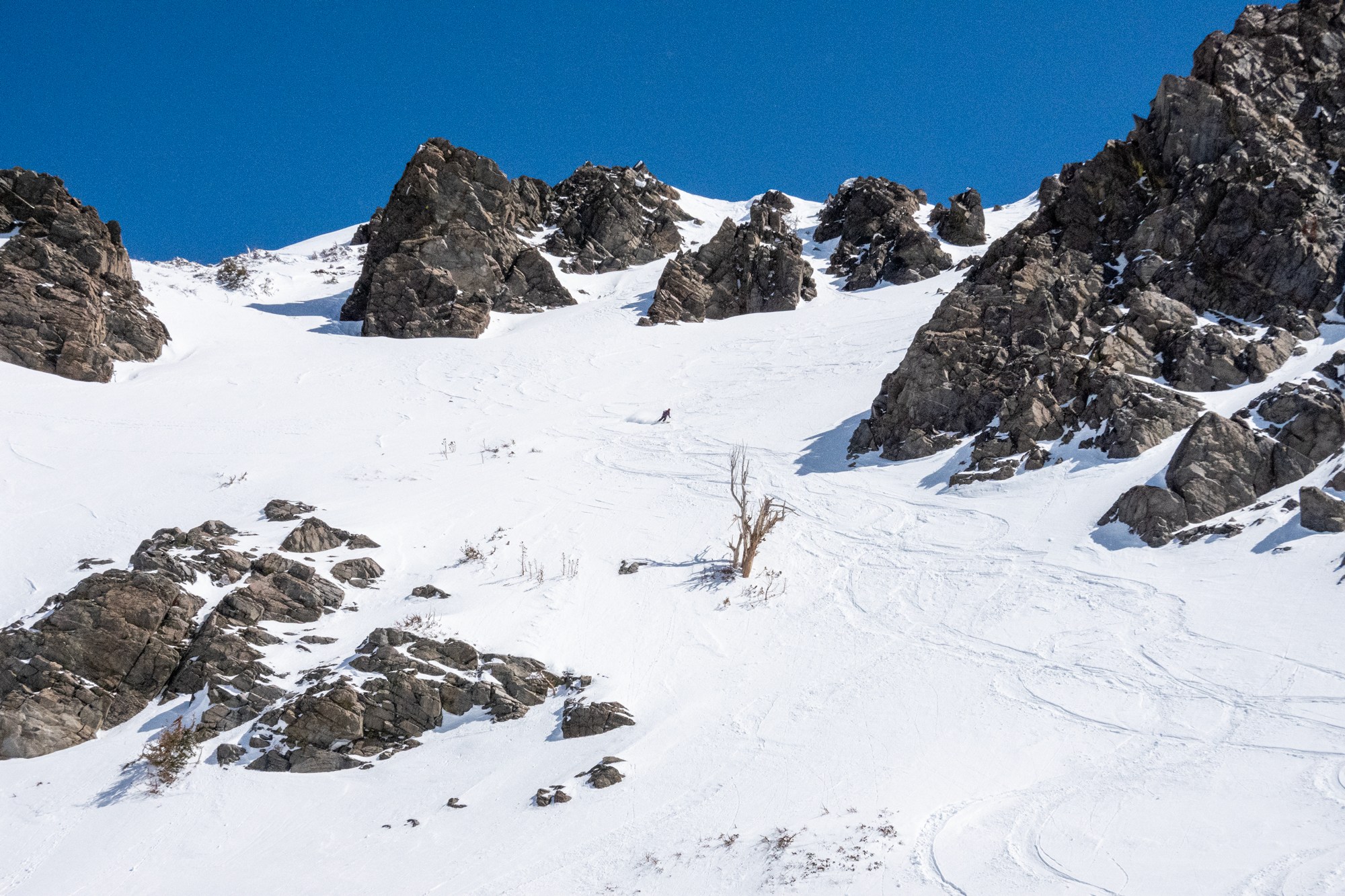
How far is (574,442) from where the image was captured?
965 inches

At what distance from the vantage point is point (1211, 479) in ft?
50.1

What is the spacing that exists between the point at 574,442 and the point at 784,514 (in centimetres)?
793

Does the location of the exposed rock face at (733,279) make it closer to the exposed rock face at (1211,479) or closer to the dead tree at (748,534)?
the dead tree at (748,534)

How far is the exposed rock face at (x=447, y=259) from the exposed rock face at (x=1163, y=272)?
65.3ft

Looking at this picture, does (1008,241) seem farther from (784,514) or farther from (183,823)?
(183,823)

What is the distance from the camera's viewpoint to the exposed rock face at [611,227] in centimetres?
4406

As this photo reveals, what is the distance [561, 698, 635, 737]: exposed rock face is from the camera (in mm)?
12031

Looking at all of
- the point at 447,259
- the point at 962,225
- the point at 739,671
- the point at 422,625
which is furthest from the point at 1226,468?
the point at 962,225

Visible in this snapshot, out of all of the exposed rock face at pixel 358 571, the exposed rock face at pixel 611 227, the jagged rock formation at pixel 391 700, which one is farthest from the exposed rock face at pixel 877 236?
the jagged rock formation at pixel 391 700

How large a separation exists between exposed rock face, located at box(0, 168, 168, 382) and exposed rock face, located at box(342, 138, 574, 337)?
8.59m

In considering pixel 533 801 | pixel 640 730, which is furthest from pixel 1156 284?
pixel 533 801

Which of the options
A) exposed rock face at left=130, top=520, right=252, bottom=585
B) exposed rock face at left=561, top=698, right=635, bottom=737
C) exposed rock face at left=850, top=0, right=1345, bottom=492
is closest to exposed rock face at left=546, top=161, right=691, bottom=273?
exposed rock face at left=850, top=0, right=1345, bottom=492

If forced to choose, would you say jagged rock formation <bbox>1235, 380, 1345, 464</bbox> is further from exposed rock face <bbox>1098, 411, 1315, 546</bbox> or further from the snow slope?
the snow slope

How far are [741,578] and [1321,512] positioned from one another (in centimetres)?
953
